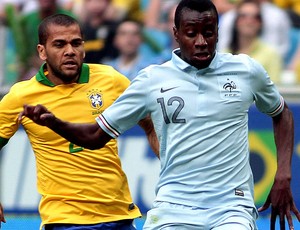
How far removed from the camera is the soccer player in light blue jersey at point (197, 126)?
17.8ft

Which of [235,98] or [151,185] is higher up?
[235,98]

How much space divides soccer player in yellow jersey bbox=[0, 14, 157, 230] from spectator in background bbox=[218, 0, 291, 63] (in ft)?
14.2

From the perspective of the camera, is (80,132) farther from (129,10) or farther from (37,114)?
(129,10)

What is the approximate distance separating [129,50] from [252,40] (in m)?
1.40

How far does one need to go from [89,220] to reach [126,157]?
184 inches

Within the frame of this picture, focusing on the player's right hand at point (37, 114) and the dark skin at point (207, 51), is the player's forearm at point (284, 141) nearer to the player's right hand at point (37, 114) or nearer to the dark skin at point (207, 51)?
the dark skin at point (207, 51)

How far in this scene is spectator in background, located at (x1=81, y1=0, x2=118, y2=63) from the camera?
11273mm

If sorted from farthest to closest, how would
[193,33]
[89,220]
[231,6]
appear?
[231,6] < [89,220] < [193,33]

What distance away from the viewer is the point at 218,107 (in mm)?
5523

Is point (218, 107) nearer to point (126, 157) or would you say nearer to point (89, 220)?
point (89, 220)

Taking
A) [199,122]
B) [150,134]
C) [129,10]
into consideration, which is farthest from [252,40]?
[199,122]

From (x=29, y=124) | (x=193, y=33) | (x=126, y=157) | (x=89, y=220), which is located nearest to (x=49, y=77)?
(x=29, y=124)

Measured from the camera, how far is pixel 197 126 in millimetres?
5492

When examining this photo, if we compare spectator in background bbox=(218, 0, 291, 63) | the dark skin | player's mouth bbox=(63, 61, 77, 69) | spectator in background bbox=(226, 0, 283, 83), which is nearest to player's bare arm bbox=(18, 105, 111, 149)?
the dark skin
